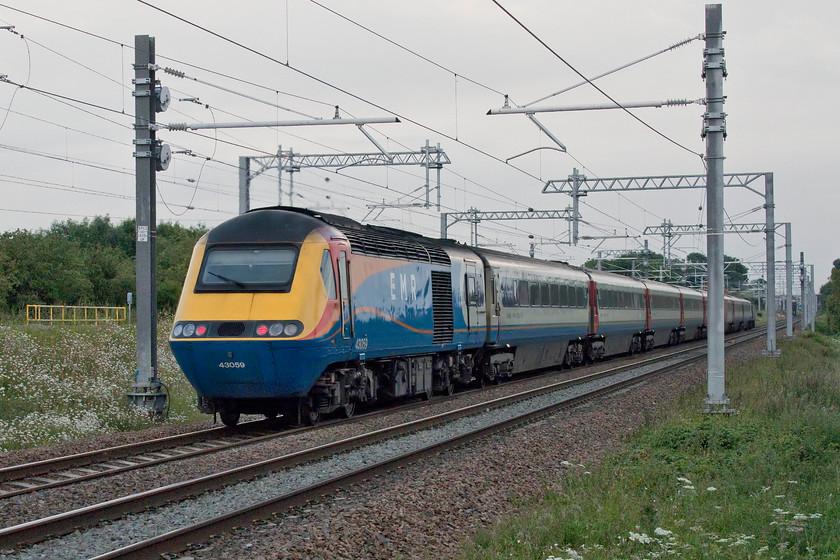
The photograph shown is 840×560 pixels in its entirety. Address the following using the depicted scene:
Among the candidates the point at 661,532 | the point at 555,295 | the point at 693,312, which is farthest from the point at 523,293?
the point at 693,312

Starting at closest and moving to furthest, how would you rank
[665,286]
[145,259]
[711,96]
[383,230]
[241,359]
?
1. [241,359]
2. [711,96]
3. [145,259]
4. [383,230]
5. [665,286]

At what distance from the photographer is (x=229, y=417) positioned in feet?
48.6

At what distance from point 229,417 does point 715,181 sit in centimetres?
860

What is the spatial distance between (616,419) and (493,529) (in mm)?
8701

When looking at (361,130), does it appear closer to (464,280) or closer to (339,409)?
(464,280)

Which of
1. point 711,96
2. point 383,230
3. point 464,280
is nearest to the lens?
point 711,96

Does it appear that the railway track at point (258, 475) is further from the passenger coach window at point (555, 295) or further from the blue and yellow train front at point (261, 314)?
the passenger coach window at point (555, 295)

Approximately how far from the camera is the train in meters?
13.6

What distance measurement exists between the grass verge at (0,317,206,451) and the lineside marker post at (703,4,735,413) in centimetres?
906

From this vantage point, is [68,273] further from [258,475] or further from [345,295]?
[258,475]

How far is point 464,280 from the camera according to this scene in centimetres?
2048

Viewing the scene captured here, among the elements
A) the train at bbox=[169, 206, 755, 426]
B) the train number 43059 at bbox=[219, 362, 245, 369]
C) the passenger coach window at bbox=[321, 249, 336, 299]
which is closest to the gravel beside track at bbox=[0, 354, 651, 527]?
the train at bbox=[169, 206, 755, 426]

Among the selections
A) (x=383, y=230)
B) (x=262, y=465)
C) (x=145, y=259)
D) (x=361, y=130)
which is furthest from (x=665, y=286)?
(x=262, y=465)

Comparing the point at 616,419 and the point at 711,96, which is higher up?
the point at 711,96
